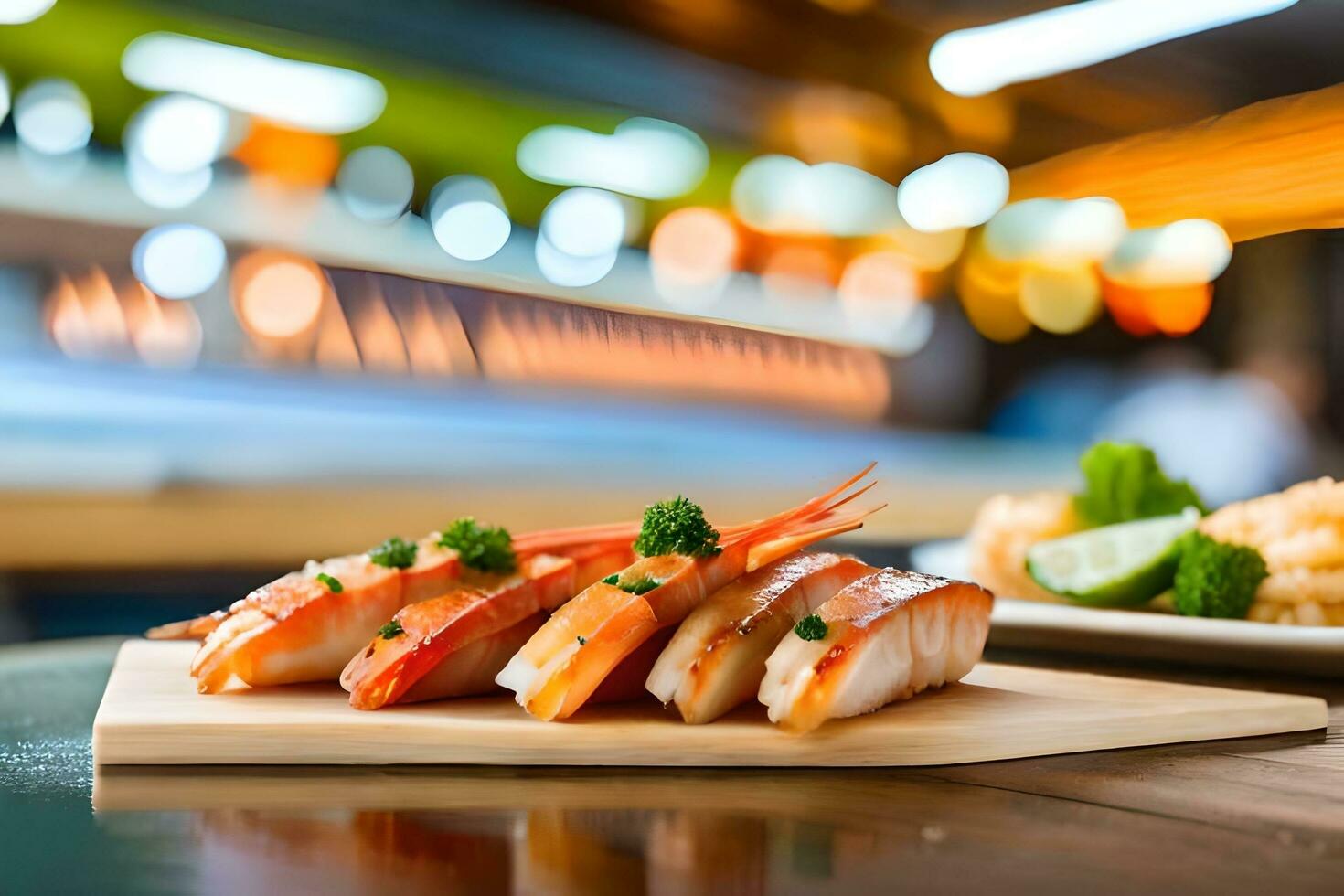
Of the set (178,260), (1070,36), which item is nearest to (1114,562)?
(178,260)

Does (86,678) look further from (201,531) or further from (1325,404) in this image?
(1325,404)

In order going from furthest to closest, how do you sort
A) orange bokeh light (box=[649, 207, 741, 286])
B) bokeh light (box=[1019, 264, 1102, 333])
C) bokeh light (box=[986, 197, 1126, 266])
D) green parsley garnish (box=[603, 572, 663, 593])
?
bokeh light (box=[1019, 264, 1102, 333])
bokeh light (box=[986, 197, 1126, 266])
orange bokeh light (box=[649, 207, 741, 286])
green parsley garnish (box=[603, 572, 663, 593])

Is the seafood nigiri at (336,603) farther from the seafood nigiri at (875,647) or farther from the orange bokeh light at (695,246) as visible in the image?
the orange bokeh light at (695,246)

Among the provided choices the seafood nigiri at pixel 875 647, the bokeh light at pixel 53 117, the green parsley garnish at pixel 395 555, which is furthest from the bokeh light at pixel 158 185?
the seafood nigiri at pixel 875 647

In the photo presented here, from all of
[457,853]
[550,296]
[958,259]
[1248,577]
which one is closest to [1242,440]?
[958,259]

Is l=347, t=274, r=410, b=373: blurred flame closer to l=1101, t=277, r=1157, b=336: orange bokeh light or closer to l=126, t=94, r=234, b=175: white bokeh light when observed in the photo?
l=126, t=94, r=234, b=175: white bokeh light

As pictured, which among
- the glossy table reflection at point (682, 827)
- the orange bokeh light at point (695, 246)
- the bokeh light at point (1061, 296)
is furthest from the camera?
the bokeh light at point (1061, 296)

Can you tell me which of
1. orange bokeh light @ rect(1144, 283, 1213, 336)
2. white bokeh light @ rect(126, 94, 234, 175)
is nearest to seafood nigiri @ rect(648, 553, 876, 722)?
white bokeh light @ rect(126, 94, 234, 175)
